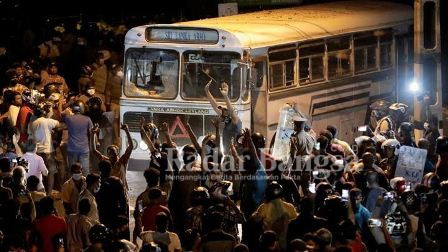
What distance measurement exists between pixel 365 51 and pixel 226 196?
10.4 metres

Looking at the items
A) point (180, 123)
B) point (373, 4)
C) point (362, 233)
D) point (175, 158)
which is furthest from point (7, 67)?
point (362, 233)

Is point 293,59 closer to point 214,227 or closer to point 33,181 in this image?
point 33,181

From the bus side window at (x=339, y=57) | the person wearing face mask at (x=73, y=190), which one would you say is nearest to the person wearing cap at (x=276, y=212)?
the person wearing face mask at (x=73, y=190)

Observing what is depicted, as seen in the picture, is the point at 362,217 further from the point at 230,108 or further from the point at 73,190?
the point at 230,108

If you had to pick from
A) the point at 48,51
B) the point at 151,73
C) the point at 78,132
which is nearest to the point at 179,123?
the point at 151,73

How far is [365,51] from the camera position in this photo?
24.1m

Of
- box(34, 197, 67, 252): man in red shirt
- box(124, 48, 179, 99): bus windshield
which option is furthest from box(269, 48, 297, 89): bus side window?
box(34, 197, 67, 252): man in red shirt

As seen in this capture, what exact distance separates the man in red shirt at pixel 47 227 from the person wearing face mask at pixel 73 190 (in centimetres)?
161

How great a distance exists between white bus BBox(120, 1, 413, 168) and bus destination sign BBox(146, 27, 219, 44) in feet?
0.05

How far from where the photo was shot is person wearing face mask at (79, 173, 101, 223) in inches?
568

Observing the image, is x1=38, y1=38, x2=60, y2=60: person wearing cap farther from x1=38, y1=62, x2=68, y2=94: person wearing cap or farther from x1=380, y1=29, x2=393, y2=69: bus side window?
x1=380, y1=29, x2=393, y2=69: bus side window

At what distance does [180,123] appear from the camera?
2083cm

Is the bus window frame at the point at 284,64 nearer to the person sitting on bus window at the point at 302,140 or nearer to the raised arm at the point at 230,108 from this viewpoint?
the raised arm at the point at 230,108

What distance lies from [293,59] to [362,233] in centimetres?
801
